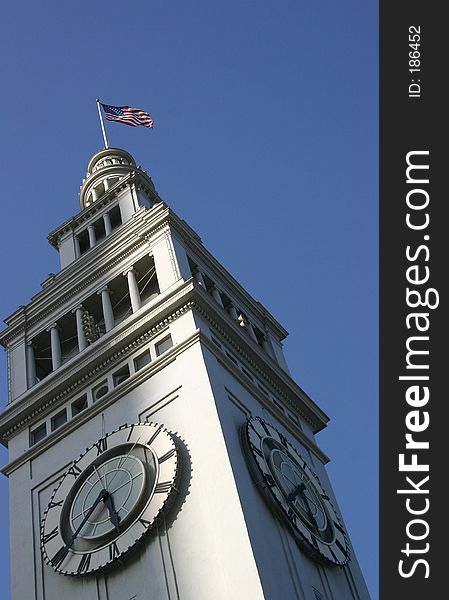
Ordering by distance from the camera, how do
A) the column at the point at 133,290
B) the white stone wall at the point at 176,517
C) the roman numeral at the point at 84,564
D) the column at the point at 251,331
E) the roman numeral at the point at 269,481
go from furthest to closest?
the column at the point at 251,331 → the column at the point at 133,290 → the roman numeral at the point at 269,481 → the roman numeral at the point at 84,564 → the white stone wall at the point at 176,517

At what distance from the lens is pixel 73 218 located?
53.2 meters

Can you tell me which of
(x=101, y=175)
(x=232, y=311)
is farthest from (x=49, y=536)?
(x=101, y=175)

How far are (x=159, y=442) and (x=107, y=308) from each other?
985 centimetres

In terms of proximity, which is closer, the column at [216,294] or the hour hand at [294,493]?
the hour hand at [294,493]

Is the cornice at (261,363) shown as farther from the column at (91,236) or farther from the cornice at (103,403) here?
the column at (91,236)

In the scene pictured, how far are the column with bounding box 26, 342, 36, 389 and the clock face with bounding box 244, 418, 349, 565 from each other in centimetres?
1053

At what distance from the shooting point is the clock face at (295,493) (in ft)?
113

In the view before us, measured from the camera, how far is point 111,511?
3416 centimetres

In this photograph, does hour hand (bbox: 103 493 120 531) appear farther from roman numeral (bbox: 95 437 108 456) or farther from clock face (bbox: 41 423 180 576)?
roman numeral (bbox: 95 437 108 456)

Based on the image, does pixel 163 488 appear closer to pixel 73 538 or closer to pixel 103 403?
pixel 73 538

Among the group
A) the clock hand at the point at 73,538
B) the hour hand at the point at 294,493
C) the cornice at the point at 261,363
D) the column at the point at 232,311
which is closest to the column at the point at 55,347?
the cornice at the point at 261,363

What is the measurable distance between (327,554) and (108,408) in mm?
9351

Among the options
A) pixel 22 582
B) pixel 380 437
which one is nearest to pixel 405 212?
pixel 380 437

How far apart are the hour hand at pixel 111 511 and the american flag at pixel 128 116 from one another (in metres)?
27.3
